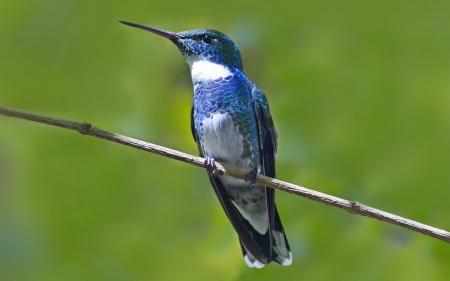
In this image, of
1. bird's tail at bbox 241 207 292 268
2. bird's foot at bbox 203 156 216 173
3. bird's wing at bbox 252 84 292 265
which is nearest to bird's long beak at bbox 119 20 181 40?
bird's wing at bbox 252 84 292 265

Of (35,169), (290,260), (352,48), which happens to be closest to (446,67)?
(352,48)

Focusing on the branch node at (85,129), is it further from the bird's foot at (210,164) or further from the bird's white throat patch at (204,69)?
the bird's white throat patch at (204,69)

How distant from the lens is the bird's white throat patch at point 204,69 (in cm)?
369

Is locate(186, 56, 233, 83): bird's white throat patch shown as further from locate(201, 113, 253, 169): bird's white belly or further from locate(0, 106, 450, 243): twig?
locate(0, 106, 450, 243): twig

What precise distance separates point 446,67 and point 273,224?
1274mm

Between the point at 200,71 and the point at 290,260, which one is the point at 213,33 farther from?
the point at 290,260

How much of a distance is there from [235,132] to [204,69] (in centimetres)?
47

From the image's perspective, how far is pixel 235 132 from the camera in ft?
11.7

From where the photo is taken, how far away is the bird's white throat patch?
3691 mm

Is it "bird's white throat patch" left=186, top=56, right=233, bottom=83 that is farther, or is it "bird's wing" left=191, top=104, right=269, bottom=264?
"bird's white throat patch" left=186, top=56, right=233, bottom=83

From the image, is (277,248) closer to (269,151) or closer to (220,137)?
(269,151)

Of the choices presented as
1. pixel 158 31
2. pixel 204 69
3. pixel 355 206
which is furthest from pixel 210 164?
pixel 355 206

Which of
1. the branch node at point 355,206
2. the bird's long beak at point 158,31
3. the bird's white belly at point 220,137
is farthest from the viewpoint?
the bird's white belly at point 220,137

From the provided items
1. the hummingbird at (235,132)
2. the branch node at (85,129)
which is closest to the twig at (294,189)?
the branch node at (85,129)
